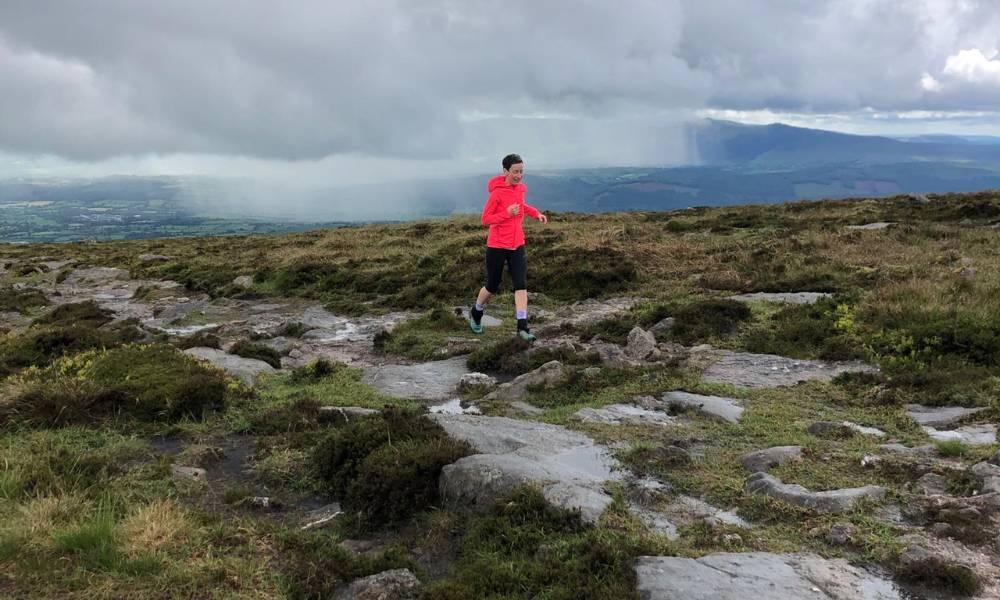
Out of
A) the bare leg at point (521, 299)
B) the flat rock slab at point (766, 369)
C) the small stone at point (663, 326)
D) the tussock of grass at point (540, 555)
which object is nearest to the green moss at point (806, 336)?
the flat rock slab at point (766, 369)

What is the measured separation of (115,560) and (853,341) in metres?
10.7

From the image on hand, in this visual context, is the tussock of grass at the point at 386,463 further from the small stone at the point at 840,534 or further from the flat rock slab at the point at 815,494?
the small stone at the point at 840,534

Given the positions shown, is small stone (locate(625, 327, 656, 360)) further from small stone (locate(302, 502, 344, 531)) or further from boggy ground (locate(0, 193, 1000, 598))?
small stone (locate(302, 502, 344, 531))

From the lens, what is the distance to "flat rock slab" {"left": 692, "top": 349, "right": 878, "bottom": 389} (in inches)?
370

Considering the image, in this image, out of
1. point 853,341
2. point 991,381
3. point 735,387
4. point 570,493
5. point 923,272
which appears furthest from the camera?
point 923,272

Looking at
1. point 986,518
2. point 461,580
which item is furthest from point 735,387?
point 461,580

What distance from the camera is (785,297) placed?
14141 millimetres

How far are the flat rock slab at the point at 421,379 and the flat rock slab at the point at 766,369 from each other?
415 cm

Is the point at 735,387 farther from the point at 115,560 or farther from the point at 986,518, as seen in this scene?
the point at 115,560

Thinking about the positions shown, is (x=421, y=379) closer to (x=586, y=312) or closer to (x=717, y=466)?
(x=717, y=466)

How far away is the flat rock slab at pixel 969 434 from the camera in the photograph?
667cm

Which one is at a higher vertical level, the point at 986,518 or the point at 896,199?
the point at 896,199

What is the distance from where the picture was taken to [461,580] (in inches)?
164

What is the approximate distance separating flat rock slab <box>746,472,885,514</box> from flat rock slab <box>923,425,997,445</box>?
212cm
